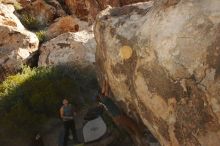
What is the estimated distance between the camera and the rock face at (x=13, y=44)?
14.4 m

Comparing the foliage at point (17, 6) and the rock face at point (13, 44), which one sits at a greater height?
the foliage at point (17, 6)

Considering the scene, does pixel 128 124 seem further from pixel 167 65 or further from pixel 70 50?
pixel 70 50

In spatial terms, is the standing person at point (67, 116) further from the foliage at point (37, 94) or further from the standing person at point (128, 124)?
the foliage at point (37, 94)

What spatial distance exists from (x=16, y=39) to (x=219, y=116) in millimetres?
10223

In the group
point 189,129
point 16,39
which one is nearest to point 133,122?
point 189,129

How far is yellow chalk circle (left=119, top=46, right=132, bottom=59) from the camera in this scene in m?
8.20

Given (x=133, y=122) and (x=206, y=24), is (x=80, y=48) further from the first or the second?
(x=206, y=24)

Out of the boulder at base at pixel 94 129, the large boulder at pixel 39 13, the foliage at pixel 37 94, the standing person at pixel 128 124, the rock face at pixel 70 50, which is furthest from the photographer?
the large boulder at pixel 39 13

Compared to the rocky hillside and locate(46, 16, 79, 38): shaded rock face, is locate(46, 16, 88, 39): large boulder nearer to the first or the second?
locate(46, 16, 79, 38): shaded rock face

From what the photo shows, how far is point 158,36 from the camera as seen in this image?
708cm

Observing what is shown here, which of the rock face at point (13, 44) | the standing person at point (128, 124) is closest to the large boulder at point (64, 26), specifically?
the rock face at point (13, 44)

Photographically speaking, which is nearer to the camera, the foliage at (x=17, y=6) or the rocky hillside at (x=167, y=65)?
the rocky hillside at (x=167, y=65)

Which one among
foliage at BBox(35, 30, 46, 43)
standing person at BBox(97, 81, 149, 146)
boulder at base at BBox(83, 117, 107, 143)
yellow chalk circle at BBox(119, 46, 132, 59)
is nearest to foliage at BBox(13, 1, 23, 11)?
foliage at BBox(35, 30, 46, 43)

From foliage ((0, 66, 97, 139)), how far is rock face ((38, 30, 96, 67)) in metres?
0.45
